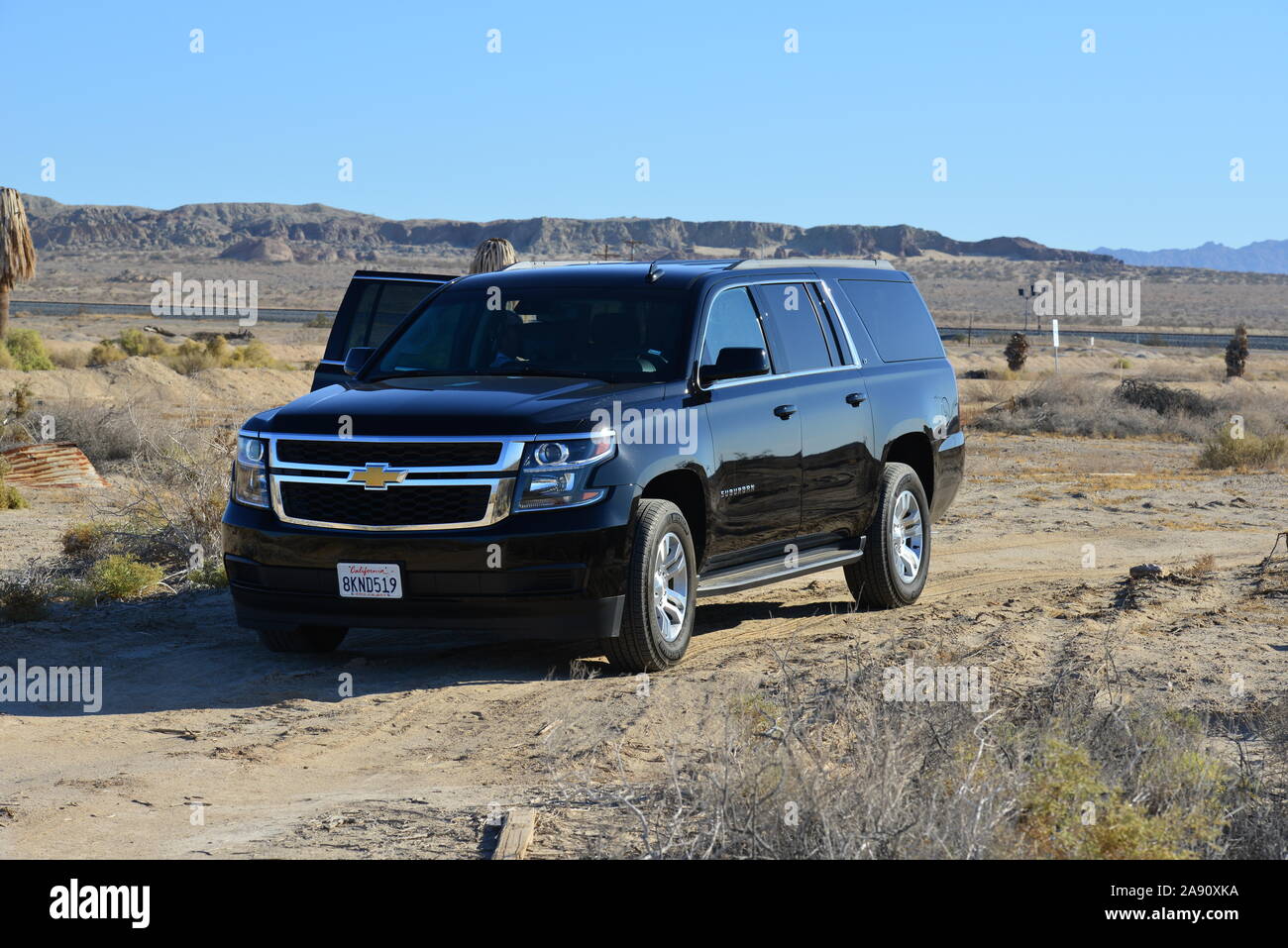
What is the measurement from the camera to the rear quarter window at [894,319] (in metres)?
10.9

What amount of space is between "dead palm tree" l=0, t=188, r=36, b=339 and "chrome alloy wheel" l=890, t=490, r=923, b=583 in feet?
74.0

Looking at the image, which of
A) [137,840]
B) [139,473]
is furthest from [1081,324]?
[137,840]

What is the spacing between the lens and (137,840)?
585 centimetres

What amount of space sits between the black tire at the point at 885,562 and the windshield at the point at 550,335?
2.24 metres

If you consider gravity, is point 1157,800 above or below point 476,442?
below

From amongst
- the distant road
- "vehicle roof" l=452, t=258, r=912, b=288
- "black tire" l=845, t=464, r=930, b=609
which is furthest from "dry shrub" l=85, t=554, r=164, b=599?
the distant road

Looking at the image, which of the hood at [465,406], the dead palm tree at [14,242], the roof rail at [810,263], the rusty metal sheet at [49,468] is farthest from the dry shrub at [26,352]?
the hood at [465,406]

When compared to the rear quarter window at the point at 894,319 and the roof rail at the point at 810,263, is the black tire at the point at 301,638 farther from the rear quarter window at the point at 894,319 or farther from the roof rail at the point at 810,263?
the rear quarter window at the point at 894,319

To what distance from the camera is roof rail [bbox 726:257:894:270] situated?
9.82m

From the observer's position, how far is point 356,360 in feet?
31.4

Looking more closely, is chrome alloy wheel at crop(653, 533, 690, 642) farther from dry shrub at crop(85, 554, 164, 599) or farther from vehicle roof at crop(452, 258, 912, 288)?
dry shrub at crop(85, 554, 164, 599)

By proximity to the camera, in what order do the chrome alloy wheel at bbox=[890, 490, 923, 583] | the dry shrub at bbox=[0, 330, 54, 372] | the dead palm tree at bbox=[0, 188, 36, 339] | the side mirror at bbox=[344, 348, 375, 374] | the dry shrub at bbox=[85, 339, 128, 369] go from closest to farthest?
the side mirror at bbox=[344, 348, 375, 374]
the chrome alloy wheel at bbox=[890, 490, 923, 583]
the dead palm tree at bbox=[0, 188, 36, 339]
the dry shrub at bbox=[0, 330, 54, 372]
the dry shrub at bbox=[85, 339, 128, 369]
